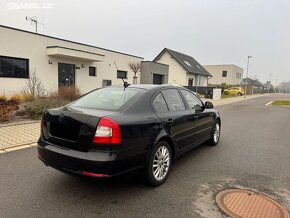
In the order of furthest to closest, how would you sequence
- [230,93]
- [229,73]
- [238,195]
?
[229,73], [230,93], [238,195]

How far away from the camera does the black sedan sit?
314cm

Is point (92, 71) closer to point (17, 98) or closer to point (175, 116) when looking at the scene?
point (17, 98)

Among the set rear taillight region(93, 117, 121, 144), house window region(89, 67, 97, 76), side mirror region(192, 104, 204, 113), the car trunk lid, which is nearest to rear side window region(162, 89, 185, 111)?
side mirror region(192, 104, 204, 113)

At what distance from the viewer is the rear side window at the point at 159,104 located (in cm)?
402

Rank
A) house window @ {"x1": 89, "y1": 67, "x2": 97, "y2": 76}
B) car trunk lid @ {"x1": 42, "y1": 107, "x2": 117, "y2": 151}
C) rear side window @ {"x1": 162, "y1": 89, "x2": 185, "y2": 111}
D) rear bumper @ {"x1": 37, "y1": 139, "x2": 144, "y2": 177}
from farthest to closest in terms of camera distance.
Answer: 1. house window @ {"x1": 89, "y1": 67, "x2": 97, "y2": 76}
2. rear side window @ {"x1": 162, "y1": 89, "x2": 185, "y2": 111}
3. car trunk lid @ {"x1": 42, "y1": 107, "x2": 117, "y2": 151}
4. rear bumper @ {"x1": 37, "y1": 139, "x2": 144, "y2": 177}

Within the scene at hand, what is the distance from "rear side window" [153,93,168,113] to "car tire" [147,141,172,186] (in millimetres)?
535

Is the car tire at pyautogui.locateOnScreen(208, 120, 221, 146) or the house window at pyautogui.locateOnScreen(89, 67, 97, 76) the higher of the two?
the house window at pyautogui.locateOnScreen(89, 67, 97, 76)

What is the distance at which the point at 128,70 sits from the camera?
2638 cm

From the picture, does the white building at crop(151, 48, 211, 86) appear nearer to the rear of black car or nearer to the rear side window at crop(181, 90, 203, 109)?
the rear side window at crop(181, 90, 203, 109)

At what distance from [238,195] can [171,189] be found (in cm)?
97

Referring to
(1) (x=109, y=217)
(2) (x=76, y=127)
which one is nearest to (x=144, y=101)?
(2) (x=76, y=127)

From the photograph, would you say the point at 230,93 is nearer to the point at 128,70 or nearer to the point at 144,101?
the point at 128,70

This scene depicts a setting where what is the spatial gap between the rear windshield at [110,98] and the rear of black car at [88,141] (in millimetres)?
18

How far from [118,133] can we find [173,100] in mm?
1717
